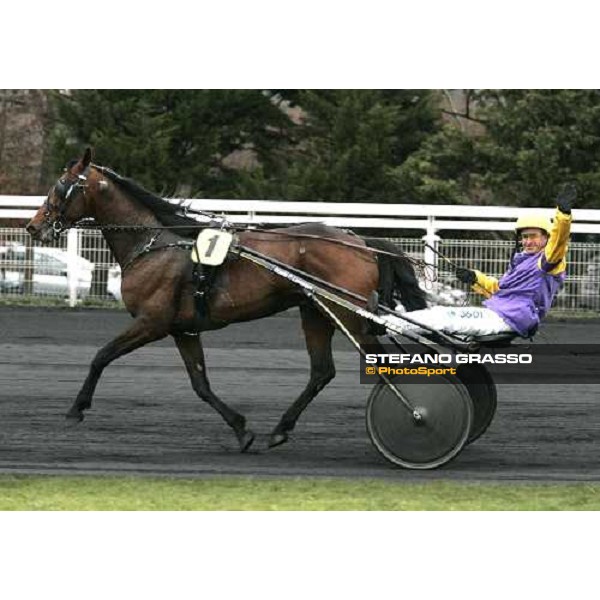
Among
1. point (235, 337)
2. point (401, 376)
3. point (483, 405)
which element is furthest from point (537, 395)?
point (235, 337)

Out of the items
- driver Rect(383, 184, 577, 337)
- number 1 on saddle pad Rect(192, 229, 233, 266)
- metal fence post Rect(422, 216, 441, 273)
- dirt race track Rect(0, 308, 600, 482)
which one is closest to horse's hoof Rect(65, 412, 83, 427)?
dirt race track Rect(0, 308, 600, 482)

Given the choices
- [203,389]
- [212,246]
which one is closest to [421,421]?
[203,389]

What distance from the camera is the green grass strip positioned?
7238mm

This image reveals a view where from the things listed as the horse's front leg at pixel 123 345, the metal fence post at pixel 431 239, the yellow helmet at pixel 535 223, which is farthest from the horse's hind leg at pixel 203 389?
the metal fence post at pixel 431 239

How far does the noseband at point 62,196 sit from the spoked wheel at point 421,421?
7.82ft

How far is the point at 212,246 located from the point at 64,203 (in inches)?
44.3

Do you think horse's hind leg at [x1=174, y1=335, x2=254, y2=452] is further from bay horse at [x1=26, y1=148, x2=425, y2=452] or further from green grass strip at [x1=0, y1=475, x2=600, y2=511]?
green grass strip at [x1=0, y1=475, x2=600, y2=511]

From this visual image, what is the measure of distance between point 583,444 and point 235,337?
7.52m

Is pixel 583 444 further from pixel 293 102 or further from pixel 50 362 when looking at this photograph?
pixel 293 102

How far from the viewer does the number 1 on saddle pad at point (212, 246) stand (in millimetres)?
8820

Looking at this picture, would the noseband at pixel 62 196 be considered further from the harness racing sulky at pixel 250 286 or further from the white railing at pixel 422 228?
the white railing at pixel 422 228

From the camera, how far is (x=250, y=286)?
898 cm

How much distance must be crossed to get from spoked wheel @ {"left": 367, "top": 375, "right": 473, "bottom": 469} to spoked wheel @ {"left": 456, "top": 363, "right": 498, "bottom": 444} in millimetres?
322

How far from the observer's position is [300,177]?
27172 millimetres
